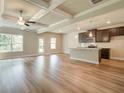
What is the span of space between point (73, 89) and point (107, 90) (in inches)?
35.4

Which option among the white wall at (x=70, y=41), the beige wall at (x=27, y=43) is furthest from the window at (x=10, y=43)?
the white wall at (x=70, y=41)

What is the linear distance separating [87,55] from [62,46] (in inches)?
260

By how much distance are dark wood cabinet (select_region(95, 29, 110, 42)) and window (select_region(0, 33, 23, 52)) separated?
7.25 metres

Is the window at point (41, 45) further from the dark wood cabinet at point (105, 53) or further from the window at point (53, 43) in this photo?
the dark wood cabinet at point (105, 53)

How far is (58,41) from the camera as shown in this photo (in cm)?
1251

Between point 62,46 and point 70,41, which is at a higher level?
point 70,41

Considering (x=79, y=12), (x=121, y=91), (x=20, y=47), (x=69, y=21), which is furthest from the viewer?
(x=20, y=47)

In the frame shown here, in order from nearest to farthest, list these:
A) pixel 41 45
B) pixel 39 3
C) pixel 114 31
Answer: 1. pixel 39 3
2. pixel 114 31
3. pixel 41 45

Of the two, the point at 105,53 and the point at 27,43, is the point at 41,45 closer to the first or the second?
the point at 27,43

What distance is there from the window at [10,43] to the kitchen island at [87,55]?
5.20 meters

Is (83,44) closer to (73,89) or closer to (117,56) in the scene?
(117,56)

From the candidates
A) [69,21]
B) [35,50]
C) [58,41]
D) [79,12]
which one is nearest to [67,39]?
[58,41]

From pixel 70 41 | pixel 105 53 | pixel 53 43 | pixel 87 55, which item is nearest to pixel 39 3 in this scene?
pixel 87 55

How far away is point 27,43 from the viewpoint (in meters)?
9.48
